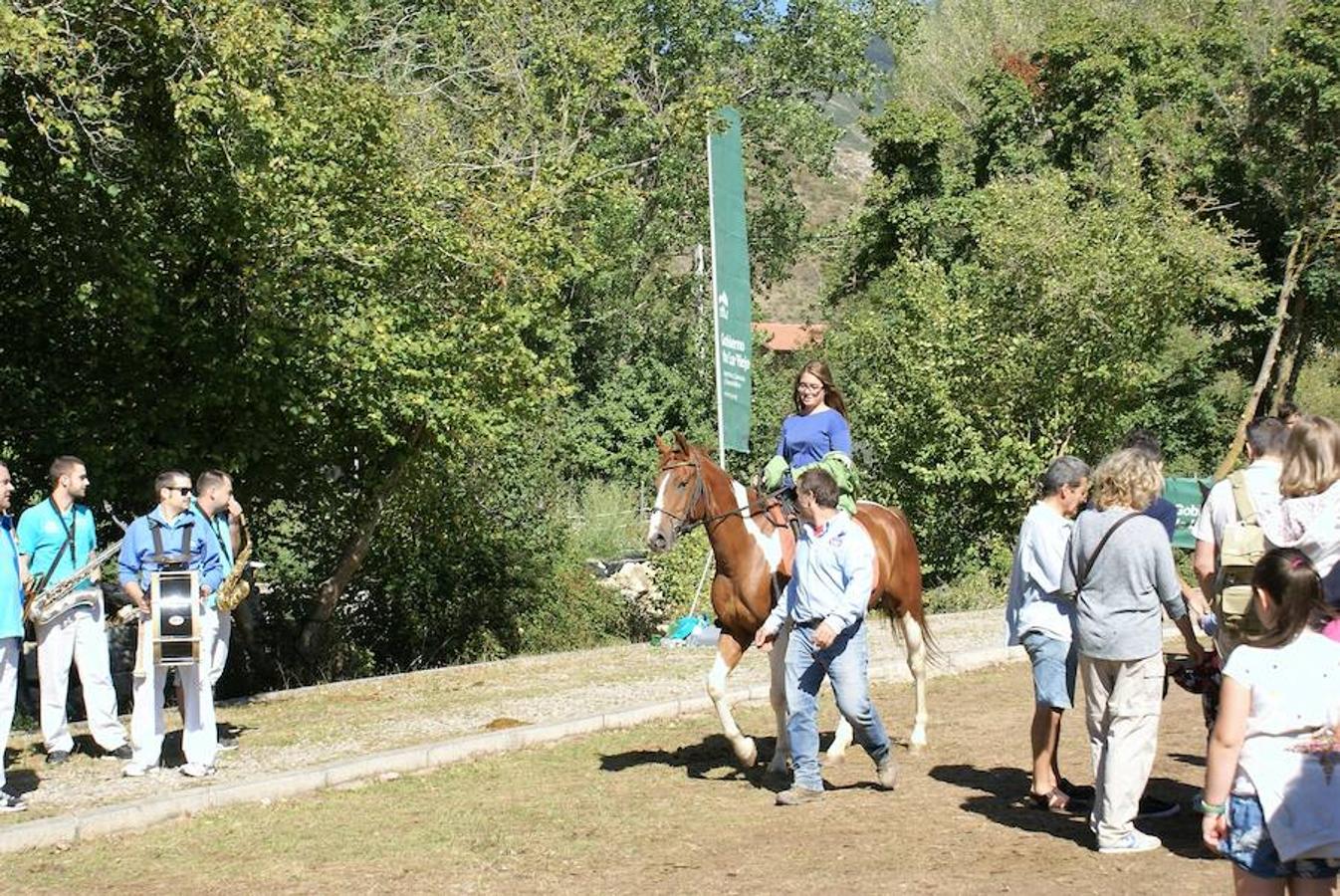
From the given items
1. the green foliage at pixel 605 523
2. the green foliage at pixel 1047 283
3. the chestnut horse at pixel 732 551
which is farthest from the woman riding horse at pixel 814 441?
the green foliage at pixel 1047 283

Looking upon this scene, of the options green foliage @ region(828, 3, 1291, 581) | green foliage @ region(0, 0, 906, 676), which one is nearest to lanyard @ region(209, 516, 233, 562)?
green foliage @ region(0, 0, 906, 676)

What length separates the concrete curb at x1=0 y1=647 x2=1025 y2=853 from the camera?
933 centimetres

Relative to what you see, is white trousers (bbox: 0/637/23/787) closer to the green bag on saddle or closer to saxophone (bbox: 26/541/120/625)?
saxophone (bbox: 26/541/120/625)

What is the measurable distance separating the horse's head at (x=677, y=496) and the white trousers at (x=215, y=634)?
3383 millimetres

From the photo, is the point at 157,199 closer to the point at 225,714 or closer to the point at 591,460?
the point at 225,714

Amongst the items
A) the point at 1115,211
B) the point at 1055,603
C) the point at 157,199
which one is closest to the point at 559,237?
the point at 157,199

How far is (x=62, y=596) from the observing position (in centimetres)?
1154

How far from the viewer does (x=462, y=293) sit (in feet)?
61.4

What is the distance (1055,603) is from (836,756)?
254 cm

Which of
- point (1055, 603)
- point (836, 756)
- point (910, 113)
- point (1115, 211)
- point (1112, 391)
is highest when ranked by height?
point (910, 113)

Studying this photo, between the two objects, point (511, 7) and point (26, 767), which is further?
point (511, 7)

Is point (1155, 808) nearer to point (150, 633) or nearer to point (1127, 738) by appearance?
point (1127, 738)

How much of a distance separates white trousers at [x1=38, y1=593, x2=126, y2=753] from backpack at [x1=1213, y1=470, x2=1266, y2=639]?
8.39 m

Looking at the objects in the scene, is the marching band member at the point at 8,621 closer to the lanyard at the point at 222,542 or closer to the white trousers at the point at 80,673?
the white trousers at the point at 80,673
